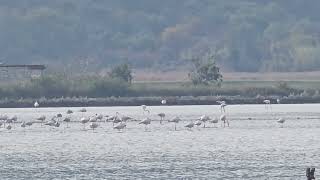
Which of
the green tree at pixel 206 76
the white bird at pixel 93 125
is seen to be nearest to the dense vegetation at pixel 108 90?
the green tree at pixel 206 76

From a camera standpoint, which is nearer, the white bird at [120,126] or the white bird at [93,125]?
the white bird at [120,126]

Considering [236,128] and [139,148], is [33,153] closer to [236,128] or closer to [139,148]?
[139,148]

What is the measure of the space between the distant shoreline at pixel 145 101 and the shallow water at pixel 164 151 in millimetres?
30394

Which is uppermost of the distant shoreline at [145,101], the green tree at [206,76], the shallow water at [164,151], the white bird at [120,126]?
the green tree at [206,76]

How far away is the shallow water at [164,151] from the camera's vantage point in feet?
143

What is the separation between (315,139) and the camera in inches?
2210

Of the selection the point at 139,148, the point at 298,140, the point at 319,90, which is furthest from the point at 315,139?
the point at 319,90

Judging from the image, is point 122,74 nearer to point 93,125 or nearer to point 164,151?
point 93,125

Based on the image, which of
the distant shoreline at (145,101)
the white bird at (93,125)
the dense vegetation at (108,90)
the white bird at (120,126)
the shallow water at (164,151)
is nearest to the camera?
the shallow water at (164,151)

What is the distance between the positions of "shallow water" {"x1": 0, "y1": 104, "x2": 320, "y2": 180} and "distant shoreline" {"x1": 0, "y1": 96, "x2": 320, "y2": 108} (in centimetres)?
3039

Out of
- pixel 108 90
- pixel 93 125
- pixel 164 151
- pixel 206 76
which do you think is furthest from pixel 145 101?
pixel 164 151

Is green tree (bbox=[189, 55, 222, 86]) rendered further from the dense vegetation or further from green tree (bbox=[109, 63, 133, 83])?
green tree (bbox=[109, 63, 133, 83])

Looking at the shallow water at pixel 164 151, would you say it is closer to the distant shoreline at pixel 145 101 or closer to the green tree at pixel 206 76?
the distant shoreline at pixel 145 101

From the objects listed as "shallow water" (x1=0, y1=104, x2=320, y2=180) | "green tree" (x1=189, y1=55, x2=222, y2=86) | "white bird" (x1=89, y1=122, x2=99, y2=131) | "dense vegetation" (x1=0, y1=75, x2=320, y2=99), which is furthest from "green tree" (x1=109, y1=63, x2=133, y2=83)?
"white bird" (x1=89, y1=122, x2=99, y2=131)
